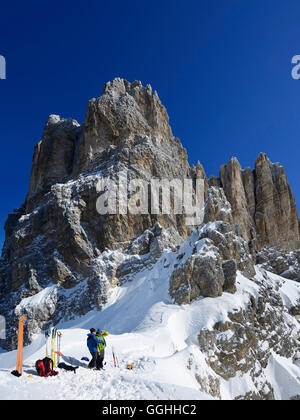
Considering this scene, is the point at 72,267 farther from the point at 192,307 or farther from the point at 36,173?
the point at 36,173

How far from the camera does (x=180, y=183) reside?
4628 centimetres

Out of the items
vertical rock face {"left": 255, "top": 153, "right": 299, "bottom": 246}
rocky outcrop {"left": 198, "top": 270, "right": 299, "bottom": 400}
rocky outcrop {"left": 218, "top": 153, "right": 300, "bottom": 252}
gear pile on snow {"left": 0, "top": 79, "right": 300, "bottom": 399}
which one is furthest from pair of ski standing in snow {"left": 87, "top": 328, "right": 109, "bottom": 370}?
vertical rock face {"left": 255, "top": 153, "right": 299, "bottom": 246}

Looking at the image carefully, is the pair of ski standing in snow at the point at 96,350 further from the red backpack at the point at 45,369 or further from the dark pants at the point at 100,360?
the red backpack at the point at 45,369

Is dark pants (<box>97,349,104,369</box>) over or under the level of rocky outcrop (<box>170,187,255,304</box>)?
under

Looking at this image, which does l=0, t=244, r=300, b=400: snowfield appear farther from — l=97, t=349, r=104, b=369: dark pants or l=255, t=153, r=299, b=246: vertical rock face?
l=255, t=153, r=299, b=246: vertical rock face

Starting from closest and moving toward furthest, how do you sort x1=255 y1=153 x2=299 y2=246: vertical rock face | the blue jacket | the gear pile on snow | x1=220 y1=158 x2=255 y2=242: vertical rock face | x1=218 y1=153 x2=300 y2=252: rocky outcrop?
the blue jacket
the gear pile on snow
x1=220 y1=158 x2=255 y2=242: vertical rock face
x1=218 y1=153 x2=300 y2=252: rocky outcrop
x1=255 y1=153 x2=299 y2=246: vertical rock face

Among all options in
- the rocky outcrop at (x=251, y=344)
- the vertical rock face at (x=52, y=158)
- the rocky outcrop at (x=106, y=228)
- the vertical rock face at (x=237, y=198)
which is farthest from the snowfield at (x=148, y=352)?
the vertical rock face at (x=52, y=158)

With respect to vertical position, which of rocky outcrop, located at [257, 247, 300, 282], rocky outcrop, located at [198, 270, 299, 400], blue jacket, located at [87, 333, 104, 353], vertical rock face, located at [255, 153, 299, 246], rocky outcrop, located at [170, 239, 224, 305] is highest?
vertical rock face, located at [255, 153, 299, 246]

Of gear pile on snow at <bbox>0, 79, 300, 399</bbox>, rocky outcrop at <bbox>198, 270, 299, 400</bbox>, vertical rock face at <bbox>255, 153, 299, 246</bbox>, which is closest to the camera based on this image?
rocky outcrop at <bbox>198, 270, 299, 400</bbox>

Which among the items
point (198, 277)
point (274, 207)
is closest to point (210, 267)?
point (198, 277)

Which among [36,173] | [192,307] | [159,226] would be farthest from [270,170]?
[192,307]

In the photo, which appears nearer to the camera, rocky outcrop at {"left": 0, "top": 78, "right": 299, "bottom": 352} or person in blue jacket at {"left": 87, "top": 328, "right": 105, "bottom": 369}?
person in blue jacket at {"left": 87, "top": 328, "right": 105, "bottom": 369}

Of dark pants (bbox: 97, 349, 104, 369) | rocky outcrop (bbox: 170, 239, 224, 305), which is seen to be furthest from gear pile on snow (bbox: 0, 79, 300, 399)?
dark pants (bbox: 97, 349, 104, 369)

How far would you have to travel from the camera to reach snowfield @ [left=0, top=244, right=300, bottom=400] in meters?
8.13
